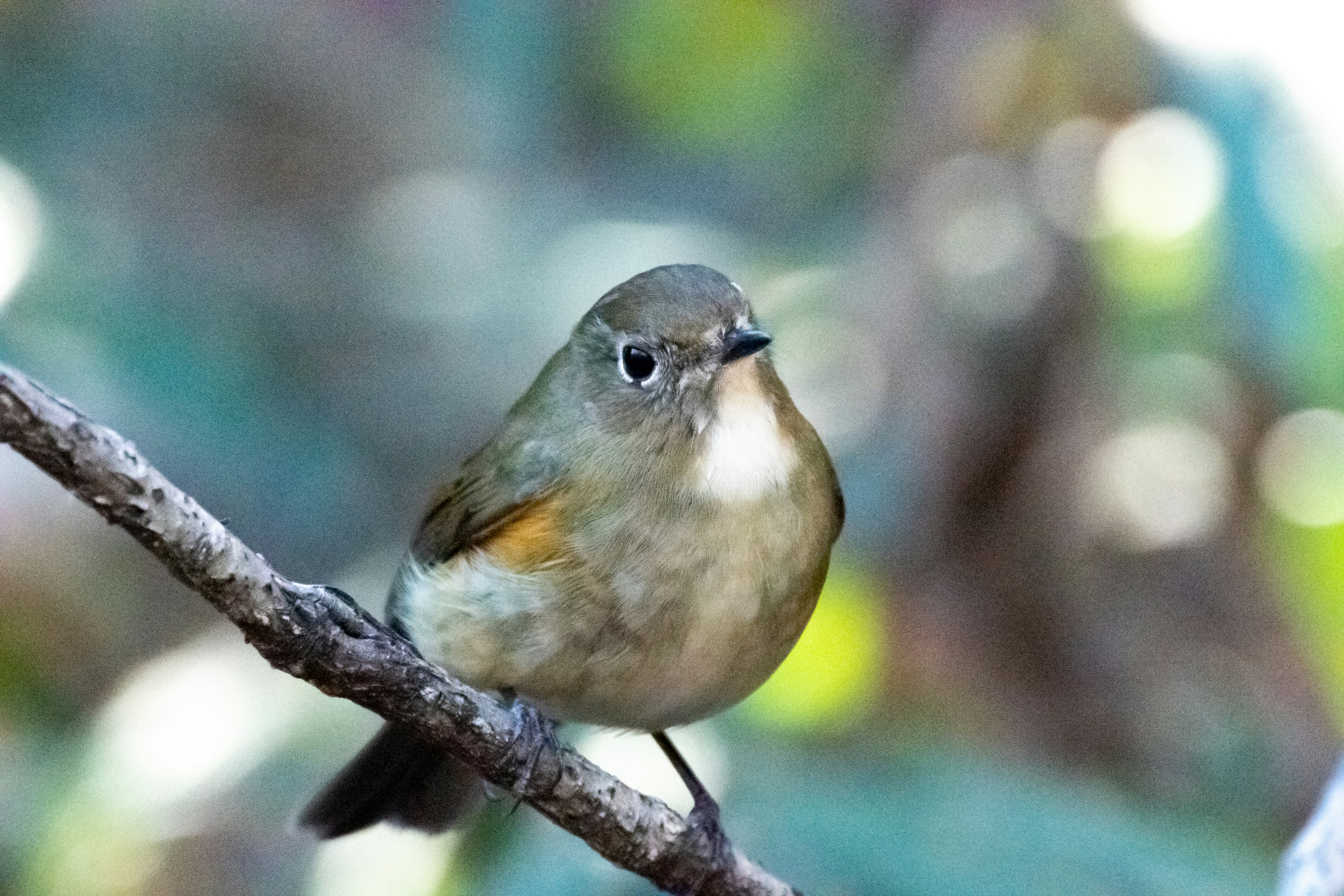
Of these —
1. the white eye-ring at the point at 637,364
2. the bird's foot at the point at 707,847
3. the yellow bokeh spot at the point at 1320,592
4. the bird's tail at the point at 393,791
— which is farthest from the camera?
the bird's tail at the point at 393,791

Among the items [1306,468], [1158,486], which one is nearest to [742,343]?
[1306,468]

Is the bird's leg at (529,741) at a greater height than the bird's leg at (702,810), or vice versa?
the bird's leg at (702,810)

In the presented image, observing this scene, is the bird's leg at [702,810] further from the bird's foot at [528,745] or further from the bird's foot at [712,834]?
the bird's foot at [528,745]

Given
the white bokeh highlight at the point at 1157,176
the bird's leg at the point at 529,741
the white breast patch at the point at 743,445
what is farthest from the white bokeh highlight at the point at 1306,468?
Result: the bird's leg at the point at 529,741

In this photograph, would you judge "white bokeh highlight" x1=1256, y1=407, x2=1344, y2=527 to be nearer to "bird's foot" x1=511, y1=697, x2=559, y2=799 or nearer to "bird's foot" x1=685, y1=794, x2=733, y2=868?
"bird's foot" x1=685, y1=794, x2=733, y2=868

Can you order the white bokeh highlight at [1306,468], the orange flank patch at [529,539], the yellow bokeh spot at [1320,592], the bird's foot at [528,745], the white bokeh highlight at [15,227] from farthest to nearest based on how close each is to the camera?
the white bokeh highlight at [15,227] → the white bokeh highlight at [1306,468] → the yellow bokeh spot at [1320,592] → the orange flank patch at [529,539] → the bird's foot at [528,745]

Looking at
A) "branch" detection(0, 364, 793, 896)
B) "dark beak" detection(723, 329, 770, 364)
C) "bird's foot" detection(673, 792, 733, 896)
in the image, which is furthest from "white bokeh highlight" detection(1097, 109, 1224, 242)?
"branch" detection(0, 364, 793, 896)

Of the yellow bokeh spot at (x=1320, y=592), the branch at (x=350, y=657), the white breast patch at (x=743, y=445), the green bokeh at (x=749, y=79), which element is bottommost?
the branch at (x=350, y=657)

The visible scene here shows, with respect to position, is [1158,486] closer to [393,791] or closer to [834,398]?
[834,398]
